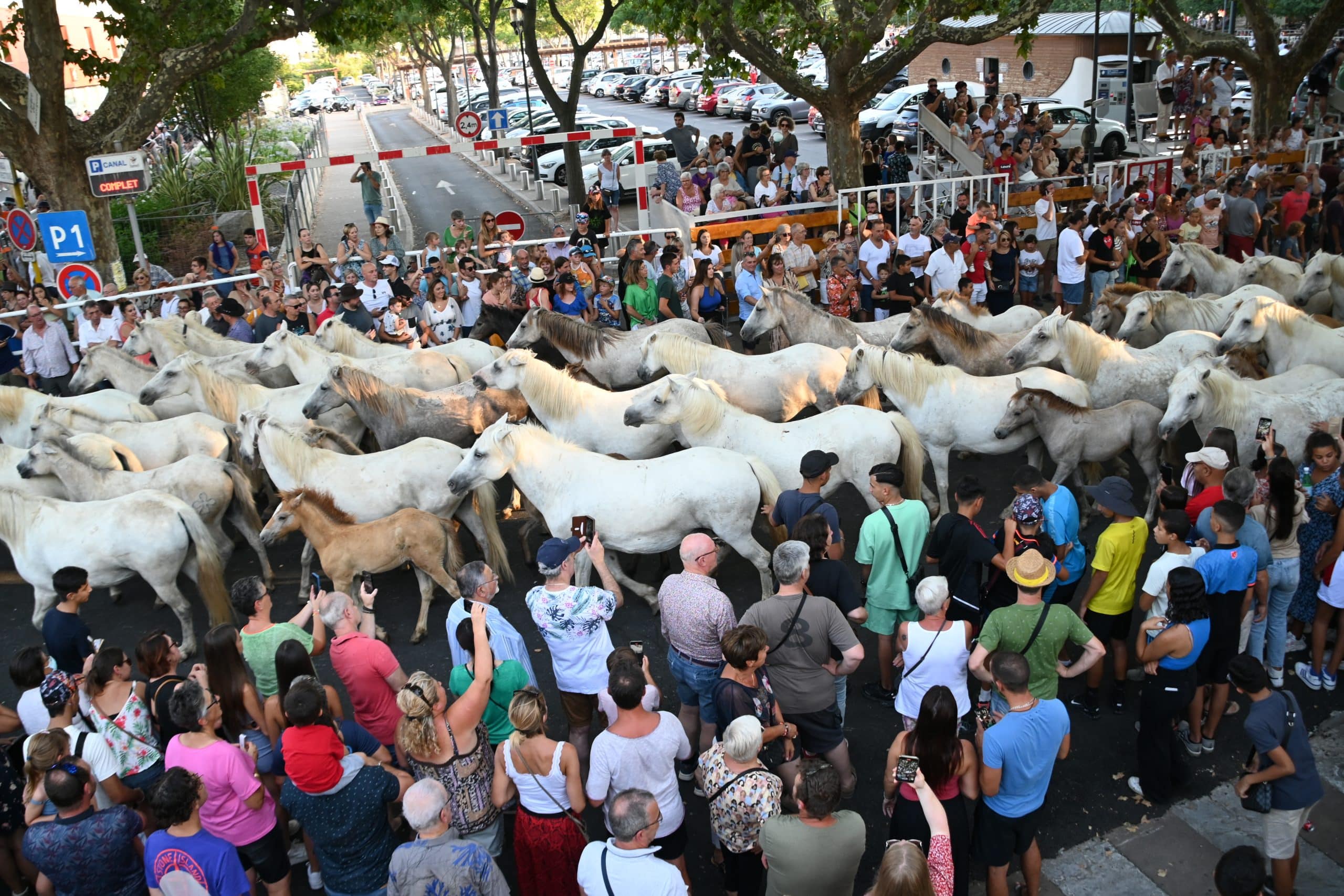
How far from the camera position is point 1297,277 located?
11680mm

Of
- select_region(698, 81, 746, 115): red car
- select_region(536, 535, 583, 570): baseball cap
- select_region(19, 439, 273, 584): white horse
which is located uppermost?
select_region(698, 81, 746, 115): red car

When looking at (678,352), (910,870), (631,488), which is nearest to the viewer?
(910,870)

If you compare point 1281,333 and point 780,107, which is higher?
point 780,107

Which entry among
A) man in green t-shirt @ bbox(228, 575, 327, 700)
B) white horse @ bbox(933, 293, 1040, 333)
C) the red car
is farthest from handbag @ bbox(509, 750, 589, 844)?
the red car

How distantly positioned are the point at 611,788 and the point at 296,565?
560 centimetres

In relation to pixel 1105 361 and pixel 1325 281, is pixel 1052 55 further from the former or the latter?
pixel 1105 361

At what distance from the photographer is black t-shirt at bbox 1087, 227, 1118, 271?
13023 mm

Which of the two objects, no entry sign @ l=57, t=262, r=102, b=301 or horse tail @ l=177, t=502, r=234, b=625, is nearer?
horse tail @ l=177, t=502, r=234, b=625

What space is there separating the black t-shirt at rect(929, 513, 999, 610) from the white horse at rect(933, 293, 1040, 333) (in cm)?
559

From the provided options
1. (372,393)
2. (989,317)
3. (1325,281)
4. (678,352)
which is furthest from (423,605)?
(1325,281)

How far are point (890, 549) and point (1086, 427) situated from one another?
10.2 ft

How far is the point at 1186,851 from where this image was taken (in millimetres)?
5105

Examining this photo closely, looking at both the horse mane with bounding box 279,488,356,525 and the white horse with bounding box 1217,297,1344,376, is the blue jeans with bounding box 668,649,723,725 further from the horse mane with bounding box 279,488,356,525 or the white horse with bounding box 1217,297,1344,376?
the white horse with bounding box 1217,297,1344,376

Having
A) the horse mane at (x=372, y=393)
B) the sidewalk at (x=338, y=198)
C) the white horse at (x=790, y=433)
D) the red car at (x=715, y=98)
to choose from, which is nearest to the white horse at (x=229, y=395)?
the horse mane at (x=372, y=393)
